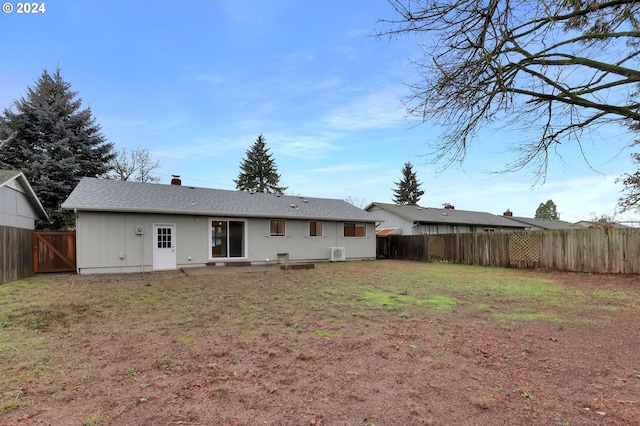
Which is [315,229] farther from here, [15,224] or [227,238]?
[15,224]

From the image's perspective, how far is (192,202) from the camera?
14.9 m

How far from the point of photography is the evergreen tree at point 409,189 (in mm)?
43781

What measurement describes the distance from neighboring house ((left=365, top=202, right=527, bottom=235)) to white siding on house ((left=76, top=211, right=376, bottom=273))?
23.9ft

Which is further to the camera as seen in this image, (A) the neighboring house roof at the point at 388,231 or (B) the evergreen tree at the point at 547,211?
(B) the evergreen tree at the point at 547,211

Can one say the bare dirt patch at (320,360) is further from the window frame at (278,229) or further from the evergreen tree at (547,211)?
the evergreen tree at (547,211)

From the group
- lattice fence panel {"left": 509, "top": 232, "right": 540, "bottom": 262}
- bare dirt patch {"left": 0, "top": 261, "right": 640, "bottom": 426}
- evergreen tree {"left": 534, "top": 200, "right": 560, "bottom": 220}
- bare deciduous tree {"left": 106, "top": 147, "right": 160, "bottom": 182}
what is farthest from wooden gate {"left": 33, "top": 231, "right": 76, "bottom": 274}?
evergreen tree {"left": 534, "top": 200, "right": 560, "bottom": 220}

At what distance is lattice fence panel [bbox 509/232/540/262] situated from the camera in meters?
14.2

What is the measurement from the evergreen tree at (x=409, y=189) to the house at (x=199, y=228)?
1017 inches

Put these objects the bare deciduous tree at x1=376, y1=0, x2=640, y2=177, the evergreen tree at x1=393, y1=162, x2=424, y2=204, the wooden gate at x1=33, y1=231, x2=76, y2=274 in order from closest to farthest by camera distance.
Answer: the bare deciduous tree at x1=376, y1=0, x2=640, y2=177 → the wooden gate at x1=33, y1=231, x2=76, y2=274 → the evergreen tree at x1=393, y1=162, x2=424, y2=204

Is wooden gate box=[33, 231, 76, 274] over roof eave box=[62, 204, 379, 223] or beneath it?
beneath

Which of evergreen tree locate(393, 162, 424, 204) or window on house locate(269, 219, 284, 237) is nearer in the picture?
window on house locate(269, 219, 284, 237)

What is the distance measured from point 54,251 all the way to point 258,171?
86.2ft

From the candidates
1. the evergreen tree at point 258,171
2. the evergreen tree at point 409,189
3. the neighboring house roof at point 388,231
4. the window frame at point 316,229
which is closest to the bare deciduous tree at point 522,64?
the window frame at point 316,229

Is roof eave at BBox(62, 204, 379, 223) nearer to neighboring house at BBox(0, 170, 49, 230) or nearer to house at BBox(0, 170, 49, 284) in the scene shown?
house at BBox(0, 170, 49, 284)
